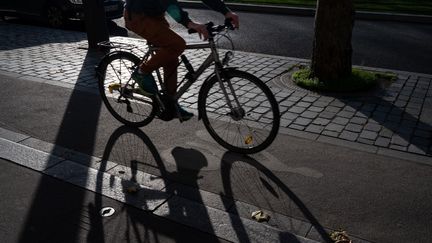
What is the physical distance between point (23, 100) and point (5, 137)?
136 centimetres

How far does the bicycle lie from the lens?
4.32m

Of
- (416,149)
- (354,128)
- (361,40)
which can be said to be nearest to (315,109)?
(354,128)

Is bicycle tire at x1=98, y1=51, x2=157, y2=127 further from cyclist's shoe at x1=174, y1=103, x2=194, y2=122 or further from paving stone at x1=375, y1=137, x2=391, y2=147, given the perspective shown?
paving stone at x1=375, y1=137, x2=391, y2=147

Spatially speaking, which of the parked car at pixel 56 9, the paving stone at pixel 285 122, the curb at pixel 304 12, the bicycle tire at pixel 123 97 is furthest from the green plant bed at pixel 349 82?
the parked car at pixel 56 9

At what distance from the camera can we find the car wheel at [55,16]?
12.0 m

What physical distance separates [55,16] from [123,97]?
26.0 ft

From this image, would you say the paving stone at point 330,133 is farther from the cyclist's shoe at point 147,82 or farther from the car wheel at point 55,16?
the car wheel at point 55,16

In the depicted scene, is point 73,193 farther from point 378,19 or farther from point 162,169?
point 378,19

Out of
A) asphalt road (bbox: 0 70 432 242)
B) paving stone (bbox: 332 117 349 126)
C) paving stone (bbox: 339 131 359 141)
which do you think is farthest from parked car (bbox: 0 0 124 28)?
paving stone (bbox: 339 131 359 141)

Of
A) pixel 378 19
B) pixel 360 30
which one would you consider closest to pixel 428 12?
pixel 378 19

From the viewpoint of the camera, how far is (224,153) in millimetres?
4602

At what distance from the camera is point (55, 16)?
1204 centimetres

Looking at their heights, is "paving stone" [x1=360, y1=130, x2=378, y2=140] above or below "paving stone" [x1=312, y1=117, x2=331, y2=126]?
above

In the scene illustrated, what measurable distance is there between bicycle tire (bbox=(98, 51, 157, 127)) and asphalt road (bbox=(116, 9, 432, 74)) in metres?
4.42
